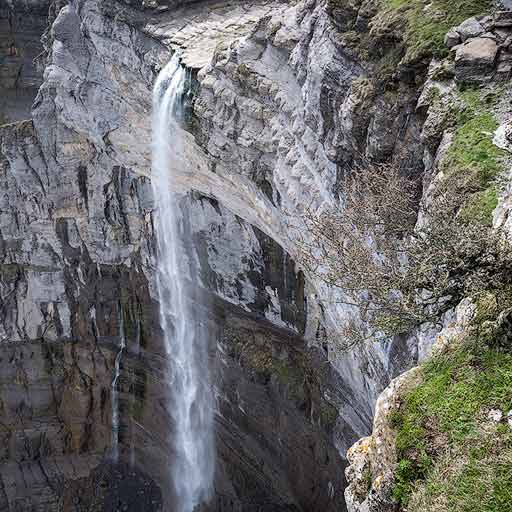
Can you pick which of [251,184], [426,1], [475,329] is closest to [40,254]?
[251,184]

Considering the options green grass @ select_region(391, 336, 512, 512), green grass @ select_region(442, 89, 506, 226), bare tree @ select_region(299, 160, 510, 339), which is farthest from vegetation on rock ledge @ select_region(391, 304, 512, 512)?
green grass @ select_region(442, 89, 506, 226)

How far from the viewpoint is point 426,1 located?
1260 cm

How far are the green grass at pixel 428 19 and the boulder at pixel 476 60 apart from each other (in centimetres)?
68

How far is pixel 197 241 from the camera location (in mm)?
24031

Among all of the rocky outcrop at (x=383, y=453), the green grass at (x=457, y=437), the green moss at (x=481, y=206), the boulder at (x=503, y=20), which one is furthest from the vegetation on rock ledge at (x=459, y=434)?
the boulder at (x=503, y=20)

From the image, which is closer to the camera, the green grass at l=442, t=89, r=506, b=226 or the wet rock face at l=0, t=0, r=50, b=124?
the green grass at l=442, t=89, r=506, b=226

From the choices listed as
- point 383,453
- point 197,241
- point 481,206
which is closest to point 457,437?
point 383,453

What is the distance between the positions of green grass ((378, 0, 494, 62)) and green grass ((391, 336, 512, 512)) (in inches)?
269

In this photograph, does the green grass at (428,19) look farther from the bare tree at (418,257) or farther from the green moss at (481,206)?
the green moss at (481,206)

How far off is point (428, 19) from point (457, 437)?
9.04 metres

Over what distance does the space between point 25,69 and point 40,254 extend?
15.1 m

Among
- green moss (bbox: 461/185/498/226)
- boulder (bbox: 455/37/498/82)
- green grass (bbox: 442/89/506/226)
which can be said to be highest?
boulder (bbox: 455/37/498/82)

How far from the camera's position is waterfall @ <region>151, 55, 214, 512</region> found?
2412 cm

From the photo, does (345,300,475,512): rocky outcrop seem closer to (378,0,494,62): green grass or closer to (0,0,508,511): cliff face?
(0,0,508,511): cliff face
